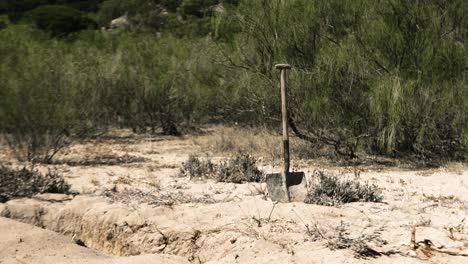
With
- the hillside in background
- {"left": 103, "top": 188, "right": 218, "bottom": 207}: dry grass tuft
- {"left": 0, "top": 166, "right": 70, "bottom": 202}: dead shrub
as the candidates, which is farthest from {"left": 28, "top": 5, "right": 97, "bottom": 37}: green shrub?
{"left": 103, "top": 188, "right": 218, "bottom": 207}: dry grass tuft

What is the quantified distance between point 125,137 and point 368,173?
340 inches

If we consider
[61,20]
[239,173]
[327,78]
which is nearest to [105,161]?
[239,173]

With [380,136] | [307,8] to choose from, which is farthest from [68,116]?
[380,136]

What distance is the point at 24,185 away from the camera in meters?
8.12

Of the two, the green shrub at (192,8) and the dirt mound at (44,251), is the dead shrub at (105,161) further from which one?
the green shrub at (192,8)

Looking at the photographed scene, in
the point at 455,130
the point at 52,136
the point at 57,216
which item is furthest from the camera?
the point at 52,136

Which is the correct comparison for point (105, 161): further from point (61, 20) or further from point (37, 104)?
point (61, 20)

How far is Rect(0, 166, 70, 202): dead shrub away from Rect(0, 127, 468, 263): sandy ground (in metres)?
0.22

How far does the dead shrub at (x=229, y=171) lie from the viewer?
8961 mm

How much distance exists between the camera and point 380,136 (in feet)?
36.4

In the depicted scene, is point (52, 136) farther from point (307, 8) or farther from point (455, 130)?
point (455, 130)

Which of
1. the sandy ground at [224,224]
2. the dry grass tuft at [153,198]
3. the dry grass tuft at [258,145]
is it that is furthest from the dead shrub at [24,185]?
the dry grass tuft at [258,145]

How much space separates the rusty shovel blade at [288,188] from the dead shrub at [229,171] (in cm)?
133

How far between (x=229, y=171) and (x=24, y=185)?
120 inches
